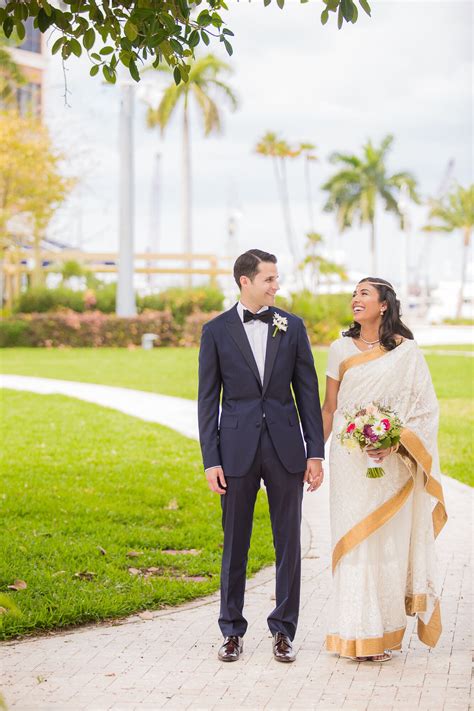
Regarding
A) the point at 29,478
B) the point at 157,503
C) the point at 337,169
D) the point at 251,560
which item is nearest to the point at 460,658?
the point at 251,560

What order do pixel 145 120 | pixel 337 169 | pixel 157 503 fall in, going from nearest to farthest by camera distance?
pixel 157 503, pixel 145 120, pixel 337 169

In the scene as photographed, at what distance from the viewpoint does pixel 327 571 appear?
26.2ft

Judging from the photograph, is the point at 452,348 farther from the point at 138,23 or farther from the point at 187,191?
the point at 138,23

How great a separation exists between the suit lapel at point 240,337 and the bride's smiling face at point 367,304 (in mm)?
606

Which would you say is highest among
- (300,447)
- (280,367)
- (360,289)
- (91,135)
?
(91,135)

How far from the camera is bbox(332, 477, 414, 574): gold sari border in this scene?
576 cm

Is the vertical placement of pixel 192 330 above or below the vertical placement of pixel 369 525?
below

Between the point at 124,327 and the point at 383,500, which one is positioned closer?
the point at 383,500

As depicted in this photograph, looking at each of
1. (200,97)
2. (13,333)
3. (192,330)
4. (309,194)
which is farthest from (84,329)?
(309,194)

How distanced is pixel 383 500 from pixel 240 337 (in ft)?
3.74

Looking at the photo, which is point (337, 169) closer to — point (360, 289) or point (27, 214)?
point (27, 214)

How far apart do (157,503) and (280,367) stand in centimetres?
511

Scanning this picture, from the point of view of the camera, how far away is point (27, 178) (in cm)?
3966

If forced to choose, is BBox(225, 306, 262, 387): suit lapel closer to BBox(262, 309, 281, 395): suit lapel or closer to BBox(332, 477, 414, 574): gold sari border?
BBox(262, 309, 281, 395): suit lapel
